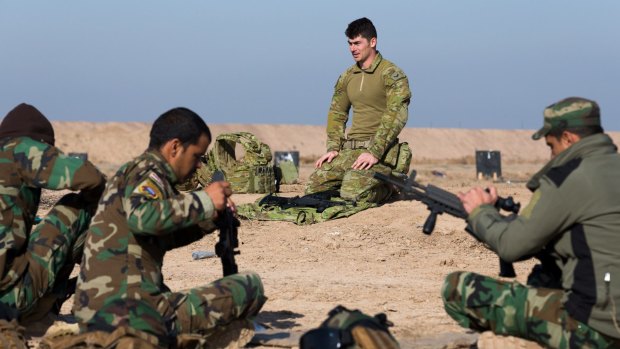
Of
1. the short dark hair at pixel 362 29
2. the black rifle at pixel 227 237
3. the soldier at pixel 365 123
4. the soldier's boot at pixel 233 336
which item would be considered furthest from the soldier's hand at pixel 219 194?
A: the short dark hair at pixel 362 29

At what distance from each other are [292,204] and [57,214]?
6238 mm

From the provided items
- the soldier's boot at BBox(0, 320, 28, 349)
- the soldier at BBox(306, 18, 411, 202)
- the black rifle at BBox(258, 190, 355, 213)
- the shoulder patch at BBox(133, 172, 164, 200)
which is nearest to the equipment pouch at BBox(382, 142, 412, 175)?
the soldier at BBox(306, 18, 411, 202)

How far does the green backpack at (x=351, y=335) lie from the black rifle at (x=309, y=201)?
682 centimetres

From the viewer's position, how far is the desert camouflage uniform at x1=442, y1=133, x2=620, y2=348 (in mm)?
4801

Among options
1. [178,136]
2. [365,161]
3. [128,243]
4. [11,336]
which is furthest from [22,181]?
[365,161]

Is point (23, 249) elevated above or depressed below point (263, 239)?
above

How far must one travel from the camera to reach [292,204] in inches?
474

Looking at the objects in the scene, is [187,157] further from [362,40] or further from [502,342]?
[362,40]

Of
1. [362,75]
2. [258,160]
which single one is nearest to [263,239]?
[362,75]

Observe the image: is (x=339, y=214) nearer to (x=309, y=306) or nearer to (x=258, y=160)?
(x=258, y=160)

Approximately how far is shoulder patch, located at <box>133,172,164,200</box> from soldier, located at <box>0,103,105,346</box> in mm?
766

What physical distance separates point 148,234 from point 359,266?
513 centimetres

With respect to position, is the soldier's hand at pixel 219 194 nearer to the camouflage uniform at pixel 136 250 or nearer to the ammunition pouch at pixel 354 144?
the camouflage uniform at pixel 136 250

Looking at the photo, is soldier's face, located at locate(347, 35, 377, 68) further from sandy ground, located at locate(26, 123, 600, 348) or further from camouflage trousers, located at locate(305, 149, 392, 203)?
sandy ground, located at locate(26, 123, 600, 348)
